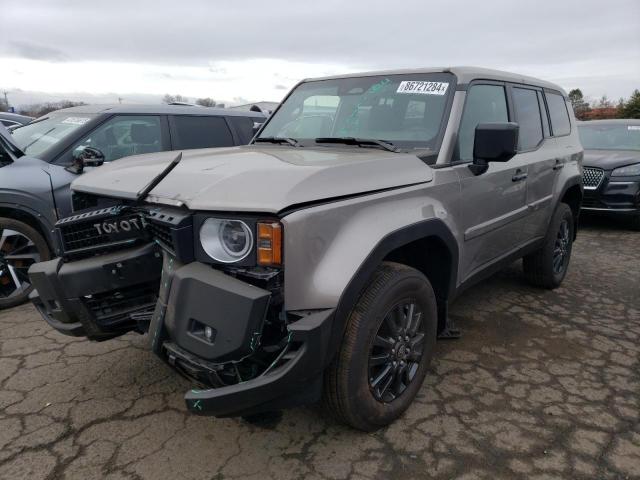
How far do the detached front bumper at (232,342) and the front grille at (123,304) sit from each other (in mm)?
449

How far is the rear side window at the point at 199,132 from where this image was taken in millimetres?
5289

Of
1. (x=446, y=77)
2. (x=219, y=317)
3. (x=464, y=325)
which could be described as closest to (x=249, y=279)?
(x=219, y=317)

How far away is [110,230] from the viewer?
240 cm

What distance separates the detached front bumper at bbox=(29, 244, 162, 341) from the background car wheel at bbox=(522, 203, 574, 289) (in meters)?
3.60

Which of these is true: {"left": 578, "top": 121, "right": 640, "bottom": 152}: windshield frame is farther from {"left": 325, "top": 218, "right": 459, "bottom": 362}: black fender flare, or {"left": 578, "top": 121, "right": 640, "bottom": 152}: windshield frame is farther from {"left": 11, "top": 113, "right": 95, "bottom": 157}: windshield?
{"left": 11, "top": 113, "right": 95, "bottom": 157}: windshield

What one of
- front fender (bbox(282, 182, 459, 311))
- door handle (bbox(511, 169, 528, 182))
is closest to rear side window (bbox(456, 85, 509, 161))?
door handle (bbox(511, 169, 528, 182))

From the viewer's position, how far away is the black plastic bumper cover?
1.90m

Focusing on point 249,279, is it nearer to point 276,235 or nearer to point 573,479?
A: point 276,235

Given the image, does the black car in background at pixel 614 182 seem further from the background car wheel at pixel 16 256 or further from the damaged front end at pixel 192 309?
the background car wheel at pixel 16 256

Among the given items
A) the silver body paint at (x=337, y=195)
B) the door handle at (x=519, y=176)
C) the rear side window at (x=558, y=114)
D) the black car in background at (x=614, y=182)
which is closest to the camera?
the silver body paint at (x=337, y=195)

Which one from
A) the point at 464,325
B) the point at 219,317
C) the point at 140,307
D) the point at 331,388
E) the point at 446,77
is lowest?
the point at 464,325

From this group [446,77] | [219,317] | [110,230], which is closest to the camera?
[219,317]

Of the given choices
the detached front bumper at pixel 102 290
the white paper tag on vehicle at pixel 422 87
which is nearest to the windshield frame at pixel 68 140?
the detached front bumper at pixel 102 290

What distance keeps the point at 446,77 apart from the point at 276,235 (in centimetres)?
192
